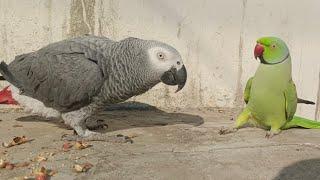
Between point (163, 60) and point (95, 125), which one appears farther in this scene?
point (95, 125)

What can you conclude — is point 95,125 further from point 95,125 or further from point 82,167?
point 82,167

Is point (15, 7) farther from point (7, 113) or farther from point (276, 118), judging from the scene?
point (276, 118)

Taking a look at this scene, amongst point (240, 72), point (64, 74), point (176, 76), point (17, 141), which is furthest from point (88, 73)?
point (240, 72)

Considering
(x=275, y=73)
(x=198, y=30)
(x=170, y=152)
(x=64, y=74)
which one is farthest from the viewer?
(x=198, y=30)

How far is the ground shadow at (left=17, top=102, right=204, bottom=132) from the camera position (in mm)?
4363

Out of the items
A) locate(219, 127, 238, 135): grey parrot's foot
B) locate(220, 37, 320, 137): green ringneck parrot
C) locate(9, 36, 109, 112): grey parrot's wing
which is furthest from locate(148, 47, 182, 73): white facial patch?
locate(219, 127, 238, 135): grey parrot's foot

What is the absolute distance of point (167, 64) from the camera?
341 centimetres

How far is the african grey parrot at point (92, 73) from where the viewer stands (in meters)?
3.44

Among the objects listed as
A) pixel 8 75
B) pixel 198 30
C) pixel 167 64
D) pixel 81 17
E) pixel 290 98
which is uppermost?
pixel 81 17

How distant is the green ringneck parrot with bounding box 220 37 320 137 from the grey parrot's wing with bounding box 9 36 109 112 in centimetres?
122

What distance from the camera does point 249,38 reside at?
5.10 meters

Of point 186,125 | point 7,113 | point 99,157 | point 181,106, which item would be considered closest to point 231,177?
point 99,157

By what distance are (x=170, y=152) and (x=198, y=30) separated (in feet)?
6.54

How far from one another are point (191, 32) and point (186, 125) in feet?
3.75
